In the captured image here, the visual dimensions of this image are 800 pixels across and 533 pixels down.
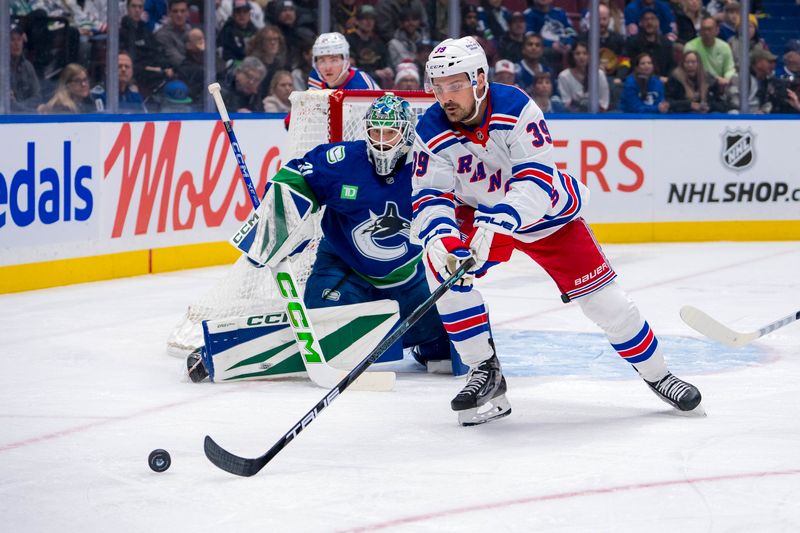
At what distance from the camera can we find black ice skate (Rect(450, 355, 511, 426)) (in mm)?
3551

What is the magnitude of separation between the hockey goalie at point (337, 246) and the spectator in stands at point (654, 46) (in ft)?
15.2

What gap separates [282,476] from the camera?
304 centimetres

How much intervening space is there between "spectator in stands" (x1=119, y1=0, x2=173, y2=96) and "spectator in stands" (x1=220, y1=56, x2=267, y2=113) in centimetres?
46

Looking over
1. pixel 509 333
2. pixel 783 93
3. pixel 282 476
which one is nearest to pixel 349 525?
pixel 282 476

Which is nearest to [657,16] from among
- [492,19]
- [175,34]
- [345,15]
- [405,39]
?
[492,19]

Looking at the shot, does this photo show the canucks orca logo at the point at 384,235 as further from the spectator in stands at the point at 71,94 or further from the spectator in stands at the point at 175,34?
the spectator in stands at the point at 175,34

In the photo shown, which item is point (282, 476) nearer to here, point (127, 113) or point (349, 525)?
point (349, 525)

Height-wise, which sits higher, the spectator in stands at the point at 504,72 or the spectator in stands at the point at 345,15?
the spectator in stands at the point at 345,15

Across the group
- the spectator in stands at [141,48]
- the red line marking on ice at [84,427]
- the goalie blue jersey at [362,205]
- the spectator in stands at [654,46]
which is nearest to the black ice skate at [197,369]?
the red line marking on ice at [84,427]

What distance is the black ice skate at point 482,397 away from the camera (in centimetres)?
355

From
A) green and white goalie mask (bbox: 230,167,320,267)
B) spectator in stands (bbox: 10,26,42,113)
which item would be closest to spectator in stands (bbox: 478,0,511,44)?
spectator in stands (bbox: 10,26,42,113)

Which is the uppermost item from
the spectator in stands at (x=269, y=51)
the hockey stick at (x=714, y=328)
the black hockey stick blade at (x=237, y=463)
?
the spectator in stands at (x=269, y=51)

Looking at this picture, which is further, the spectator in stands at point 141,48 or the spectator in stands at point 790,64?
the spectator in stands at point 790,64

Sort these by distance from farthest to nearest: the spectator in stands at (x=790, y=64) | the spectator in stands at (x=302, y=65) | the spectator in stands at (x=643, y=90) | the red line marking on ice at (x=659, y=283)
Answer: the spectator in stands at (x=790, y=64) < the spectator in stands at (x=643, y=90) < the spectator in stands at (x=302, y=65) < the red line marking on ice at (x=659, y=283)
